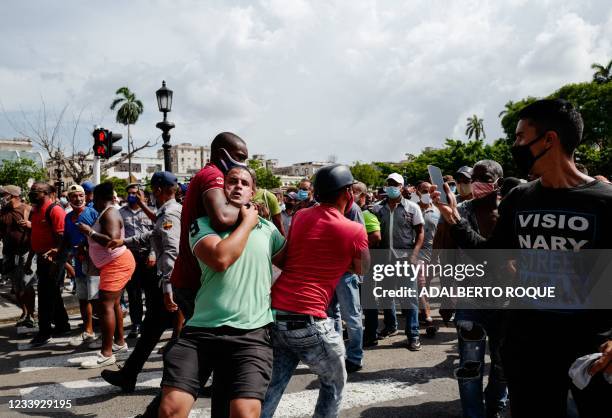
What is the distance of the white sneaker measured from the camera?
18.2 ft

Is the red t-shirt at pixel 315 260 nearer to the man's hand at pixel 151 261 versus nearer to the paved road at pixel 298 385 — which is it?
the paved road at pixel 298 385

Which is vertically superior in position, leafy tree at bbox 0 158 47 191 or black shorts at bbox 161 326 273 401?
leafy tree at bbox 0 158 47 191

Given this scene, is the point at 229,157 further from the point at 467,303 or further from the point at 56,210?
the point at 56,210

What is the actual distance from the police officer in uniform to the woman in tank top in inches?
5.5

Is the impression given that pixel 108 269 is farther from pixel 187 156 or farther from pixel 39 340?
pixel 187 156

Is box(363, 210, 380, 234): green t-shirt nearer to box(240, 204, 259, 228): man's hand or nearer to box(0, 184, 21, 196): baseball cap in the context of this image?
box(240, 204, 259, 228): man's hand

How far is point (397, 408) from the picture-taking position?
4.38 metres

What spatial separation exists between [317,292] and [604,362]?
4.80 ft

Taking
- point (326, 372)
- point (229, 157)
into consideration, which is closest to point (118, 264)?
point (229, 157)

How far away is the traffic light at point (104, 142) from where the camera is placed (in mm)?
11094

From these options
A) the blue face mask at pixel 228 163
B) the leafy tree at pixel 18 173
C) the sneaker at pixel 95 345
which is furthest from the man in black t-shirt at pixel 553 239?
the leafy tree at pixel 18 173

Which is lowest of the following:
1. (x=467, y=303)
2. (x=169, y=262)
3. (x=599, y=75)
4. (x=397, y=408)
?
(x=397, y=408)

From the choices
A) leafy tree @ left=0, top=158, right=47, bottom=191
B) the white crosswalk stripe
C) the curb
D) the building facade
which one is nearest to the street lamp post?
the curb

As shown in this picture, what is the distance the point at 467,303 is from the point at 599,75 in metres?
57.5
